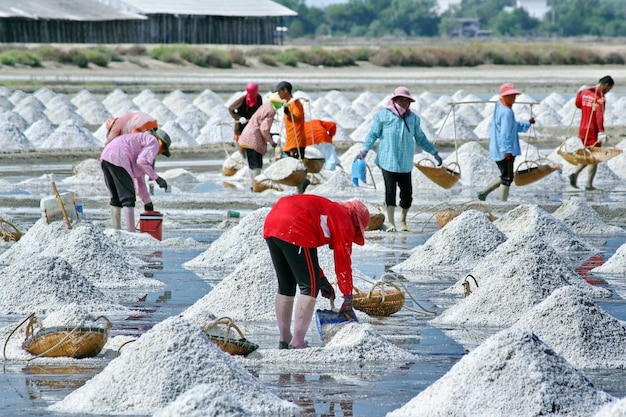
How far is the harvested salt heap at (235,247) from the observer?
414 inches

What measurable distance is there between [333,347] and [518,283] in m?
1.87

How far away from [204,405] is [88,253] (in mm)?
4864

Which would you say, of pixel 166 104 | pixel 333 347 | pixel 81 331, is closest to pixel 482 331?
pixel 333 347

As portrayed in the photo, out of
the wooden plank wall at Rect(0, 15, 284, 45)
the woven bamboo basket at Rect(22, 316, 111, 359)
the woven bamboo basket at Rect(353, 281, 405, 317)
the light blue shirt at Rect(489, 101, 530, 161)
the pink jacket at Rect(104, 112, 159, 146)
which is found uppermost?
the pink jacket at Rect(104, 112, 159, 146)

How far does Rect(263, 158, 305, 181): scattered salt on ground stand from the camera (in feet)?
46.0

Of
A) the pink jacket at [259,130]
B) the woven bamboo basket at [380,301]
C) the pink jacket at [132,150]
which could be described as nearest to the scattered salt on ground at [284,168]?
the pink jacket at [259,130]

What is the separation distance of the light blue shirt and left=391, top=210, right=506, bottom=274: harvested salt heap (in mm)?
2637

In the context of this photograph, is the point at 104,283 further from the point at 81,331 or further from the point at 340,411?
the point at 340,411

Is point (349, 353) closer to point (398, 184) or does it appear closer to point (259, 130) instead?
point (398, 184)

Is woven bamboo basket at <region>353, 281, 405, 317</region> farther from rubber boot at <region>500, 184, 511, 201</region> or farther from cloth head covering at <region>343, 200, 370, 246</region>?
rubber boot at <region>500, 184, 511, 201</region>

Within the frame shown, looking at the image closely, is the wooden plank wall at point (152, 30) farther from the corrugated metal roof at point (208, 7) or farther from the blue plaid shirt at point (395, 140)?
the blue plaid shirt at point (395, 140)

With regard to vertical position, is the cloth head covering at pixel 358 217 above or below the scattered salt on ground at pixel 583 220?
above

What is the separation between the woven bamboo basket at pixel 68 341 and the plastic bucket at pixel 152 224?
4668 mm

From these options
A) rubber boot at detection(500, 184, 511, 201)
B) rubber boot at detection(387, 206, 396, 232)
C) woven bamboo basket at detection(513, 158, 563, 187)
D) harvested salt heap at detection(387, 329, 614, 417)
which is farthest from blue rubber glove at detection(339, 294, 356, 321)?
rubber boot at detection(500, 184, 511, 201)
